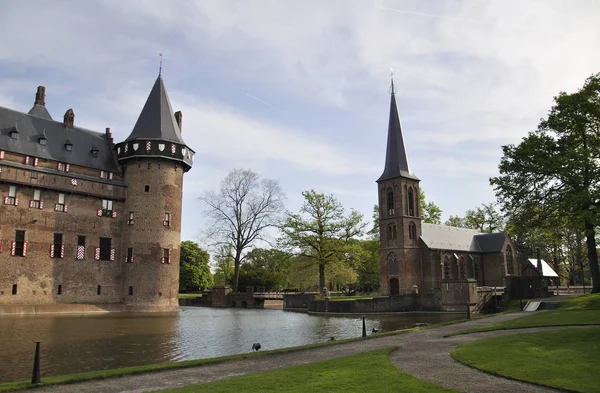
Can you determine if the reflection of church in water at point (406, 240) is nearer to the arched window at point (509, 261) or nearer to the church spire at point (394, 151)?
the church spire at point (394, 151)

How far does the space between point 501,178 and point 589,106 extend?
282 inches

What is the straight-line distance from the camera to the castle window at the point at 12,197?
3459 centimetres

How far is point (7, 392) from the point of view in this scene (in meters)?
8.31

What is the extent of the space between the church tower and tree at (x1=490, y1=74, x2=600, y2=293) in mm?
16501

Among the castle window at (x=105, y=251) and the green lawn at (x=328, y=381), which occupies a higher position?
the castle window at (x=105, y=251)

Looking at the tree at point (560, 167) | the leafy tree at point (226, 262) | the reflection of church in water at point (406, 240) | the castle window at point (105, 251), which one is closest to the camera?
the tree at point (560, 167)

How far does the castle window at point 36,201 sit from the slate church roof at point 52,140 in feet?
10.6

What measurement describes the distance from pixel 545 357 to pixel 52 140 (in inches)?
1603

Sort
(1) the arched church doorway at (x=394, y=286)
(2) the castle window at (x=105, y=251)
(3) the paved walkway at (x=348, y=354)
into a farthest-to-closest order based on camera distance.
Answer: (1) the arched church doorway at (x=394, y=286) < (2) the castle window at (x=105, y=251) < (3) the paved walkway at (x=348, y=354)

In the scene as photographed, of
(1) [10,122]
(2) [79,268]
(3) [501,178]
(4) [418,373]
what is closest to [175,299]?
(2) [79,268]

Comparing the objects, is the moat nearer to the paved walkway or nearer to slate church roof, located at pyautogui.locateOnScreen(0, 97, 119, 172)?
the paved walkway

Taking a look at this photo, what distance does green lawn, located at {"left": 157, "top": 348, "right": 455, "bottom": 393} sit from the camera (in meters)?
7.85

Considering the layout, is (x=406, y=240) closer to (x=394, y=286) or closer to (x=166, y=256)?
(x=394, y=286)

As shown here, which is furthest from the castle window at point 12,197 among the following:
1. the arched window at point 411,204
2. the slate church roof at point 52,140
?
the arched window at point 411,204
